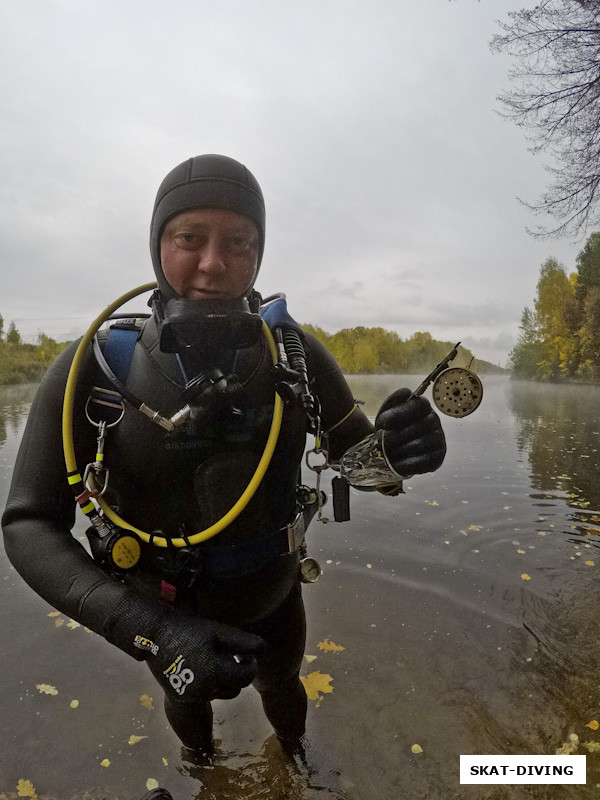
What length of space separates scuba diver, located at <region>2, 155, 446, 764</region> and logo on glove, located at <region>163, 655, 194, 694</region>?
0.05m

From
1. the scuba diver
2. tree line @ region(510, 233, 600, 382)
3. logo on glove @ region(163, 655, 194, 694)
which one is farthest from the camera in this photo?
tree line @ region(510, 233, 600, 382)

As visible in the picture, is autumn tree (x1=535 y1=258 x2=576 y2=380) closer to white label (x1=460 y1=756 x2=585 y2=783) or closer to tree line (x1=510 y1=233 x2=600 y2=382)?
tree line (x1=510 y1=233 x2=600 y2=382)

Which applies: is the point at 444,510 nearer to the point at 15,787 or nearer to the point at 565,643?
the point at 565,643

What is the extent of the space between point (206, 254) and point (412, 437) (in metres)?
1.15

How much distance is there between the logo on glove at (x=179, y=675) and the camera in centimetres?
145

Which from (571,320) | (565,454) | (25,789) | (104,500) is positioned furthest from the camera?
(571,320)

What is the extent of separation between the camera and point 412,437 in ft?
6.21

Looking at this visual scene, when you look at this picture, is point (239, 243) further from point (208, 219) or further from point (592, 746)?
point (592, 746)

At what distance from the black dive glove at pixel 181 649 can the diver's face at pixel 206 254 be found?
122cm

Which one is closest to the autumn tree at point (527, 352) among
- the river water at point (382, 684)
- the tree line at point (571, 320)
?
the tree line at point (571, 320)

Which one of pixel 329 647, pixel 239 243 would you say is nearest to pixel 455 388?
pixel 239 243

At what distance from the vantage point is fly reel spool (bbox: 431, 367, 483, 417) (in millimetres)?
1859

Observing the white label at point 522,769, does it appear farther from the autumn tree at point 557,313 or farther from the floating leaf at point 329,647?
the autumn tree at point 557,313

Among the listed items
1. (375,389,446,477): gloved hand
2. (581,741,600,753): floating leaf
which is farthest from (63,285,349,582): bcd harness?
(581,741,600,753): floating leaf
